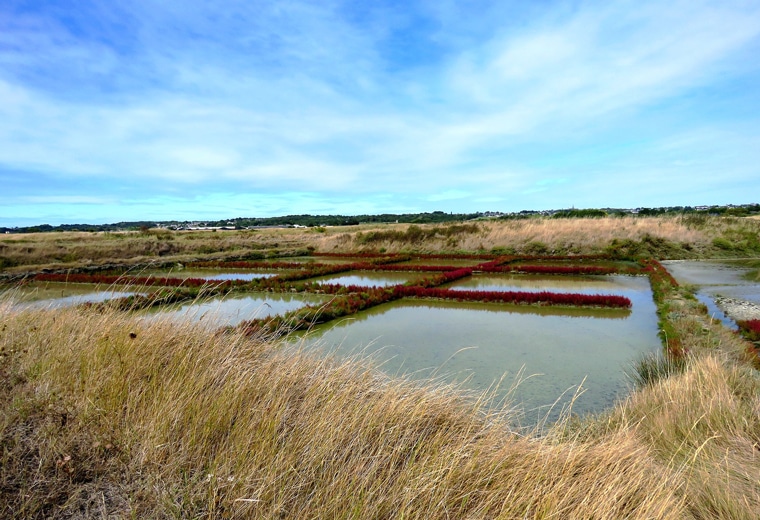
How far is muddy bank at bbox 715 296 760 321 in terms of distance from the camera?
10475 mm

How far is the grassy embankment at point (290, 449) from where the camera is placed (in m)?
2.13

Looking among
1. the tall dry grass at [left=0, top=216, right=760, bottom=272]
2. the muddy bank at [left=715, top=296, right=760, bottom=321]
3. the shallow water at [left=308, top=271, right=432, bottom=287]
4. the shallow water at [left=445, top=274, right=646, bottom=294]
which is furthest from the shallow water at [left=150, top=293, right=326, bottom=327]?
the tall dry grass at [left=0, top=216, right=760, bottom=272]

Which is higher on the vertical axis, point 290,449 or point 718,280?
point 290,449

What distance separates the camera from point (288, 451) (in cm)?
250

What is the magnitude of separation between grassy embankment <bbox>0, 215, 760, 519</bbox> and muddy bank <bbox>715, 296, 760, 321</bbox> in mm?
8526

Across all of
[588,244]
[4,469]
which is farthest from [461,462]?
[588,244]

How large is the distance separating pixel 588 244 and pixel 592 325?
2212 centimetres

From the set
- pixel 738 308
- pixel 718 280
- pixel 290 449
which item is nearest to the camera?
pixel 290 449

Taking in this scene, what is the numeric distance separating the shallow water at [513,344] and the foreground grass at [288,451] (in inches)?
53.7

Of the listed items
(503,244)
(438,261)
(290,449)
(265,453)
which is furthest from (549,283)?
(265,453)

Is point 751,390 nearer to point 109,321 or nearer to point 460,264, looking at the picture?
point 109,321

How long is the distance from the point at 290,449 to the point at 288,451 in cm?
4

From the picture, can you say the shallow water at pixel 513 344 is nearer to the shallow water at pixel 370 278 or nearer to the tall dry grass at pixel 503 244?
the shallow water at pixel 370 278

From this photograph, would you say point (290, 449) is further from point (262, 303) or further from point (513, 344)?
point (262, 303)
